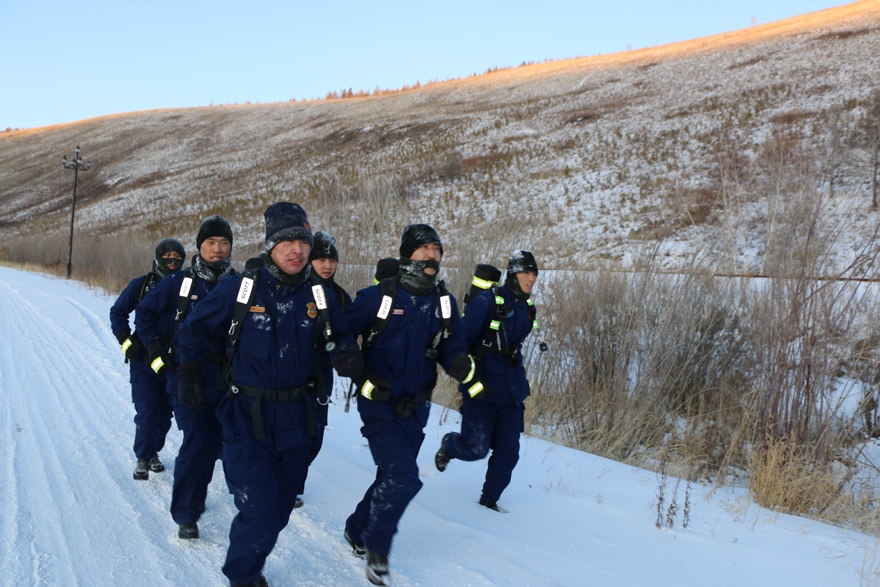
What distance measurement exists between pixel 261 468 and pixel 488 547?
1.72 meters

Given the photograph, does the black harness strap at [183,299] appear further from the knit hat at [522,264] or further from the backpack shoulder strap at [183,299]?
the knit hat at [522,264]

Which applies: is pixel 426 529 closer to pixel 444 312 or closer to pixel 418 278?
pixel 444 312

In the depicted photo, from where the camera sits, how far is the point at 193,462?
4.27m

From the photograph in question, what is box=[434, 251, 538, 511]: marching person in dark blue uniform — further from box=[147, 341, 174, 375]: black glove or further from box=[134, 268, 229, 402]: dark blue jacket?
box=[147, 341, 174, 375]: black glove

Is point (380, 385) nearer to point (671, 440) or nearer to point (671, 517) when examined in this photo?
point (671, 517)

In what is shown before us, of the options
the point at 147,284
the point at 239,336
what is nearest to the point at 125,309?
the point at 147,284

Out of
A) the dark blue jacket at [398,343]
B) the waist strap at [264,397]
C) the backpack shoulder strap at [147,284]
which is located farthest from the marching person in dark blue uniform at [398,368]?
the backpack shoulder strap at [147,284]

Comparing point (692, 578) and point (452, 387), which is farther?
point (452, 387)

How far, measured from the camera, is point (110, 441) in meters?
6.13

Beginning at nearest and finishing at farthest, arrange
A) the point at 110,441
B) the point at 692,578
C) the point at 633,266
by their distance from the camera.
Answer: the point at 692,578 → the point at 110,441 → the point at 633,266

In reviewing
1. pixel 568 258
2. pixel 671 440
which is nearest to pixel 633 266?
pixel 568 258

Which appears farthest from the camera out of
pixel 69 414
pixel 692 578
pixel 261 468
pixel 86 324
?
pixel 86 324

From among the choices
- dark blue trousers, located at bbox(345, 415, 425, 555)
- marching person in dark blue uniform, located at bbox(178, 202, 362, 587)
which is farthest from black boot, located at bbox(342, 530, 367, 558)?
marching person in dark blue uniform, located at bbox(178, 202, 362, 587)

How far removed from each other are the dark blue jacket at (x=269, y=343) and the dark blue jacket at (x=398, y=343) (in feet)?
0.83
